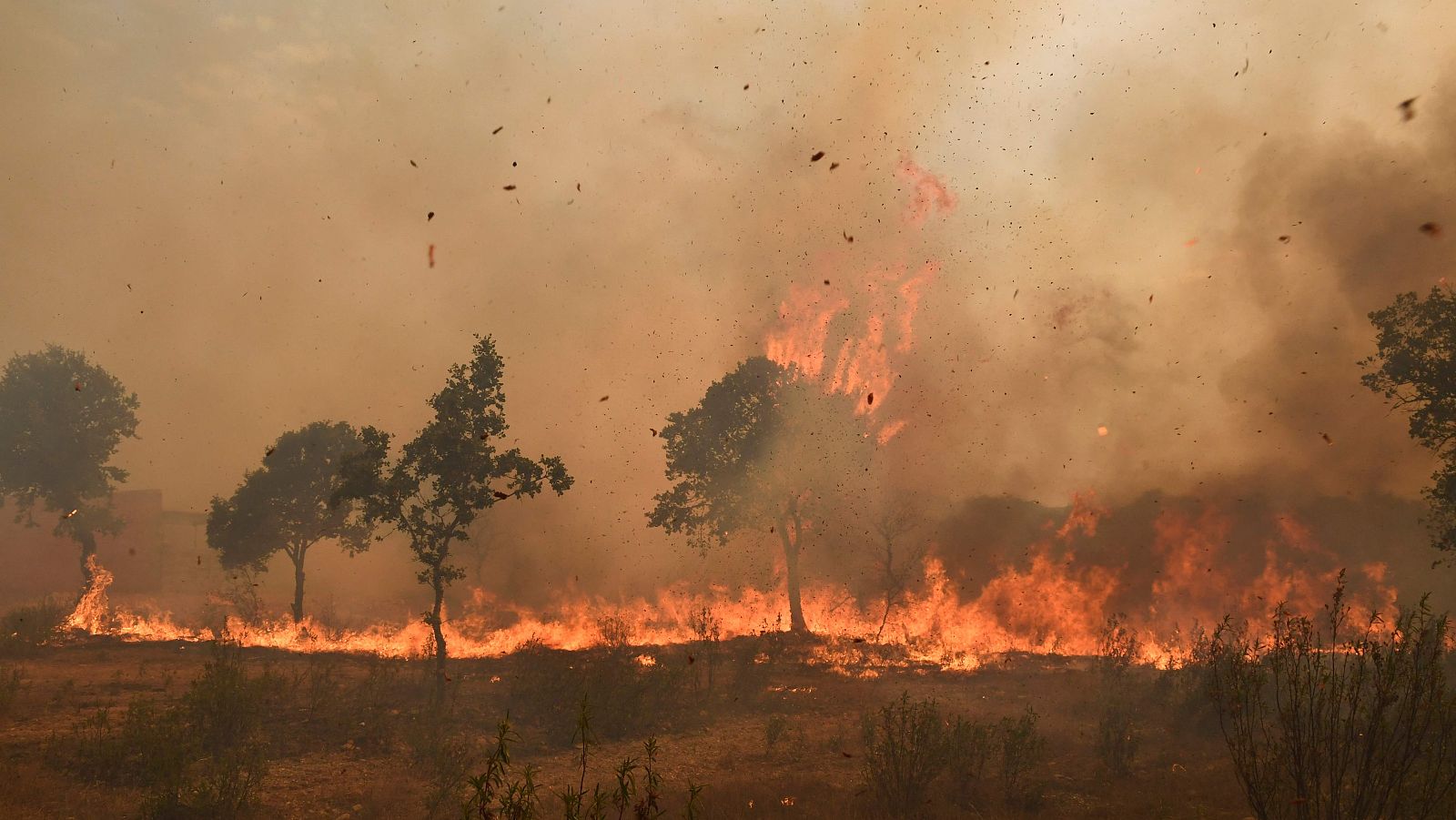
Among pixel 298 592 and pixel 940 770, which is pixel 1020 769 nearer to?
pixel 940 770

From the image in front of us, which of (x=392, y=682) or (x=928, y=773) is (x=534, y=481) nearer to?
(x=392, y=682)

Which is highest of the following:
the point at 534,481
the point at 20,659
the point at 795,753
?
the point at 534,481

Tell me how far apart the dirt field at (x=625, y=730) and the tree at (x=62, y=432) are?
20.6 meters

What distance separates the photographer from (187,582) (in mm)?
61875

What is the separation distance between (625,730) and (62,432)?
138 feet

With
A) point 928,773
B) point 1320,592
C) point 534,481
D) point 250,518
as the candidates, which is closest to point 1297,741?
point 928,773

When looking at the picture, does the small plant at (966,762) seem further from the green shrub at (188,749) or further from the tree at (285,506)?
the tree at (285,506)

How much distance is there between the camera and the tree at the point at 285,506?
1519 inches

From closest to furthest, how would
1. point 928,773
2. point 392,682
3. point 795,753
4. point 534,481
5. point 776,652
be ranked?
point 928,773 < point 795,753 < point 392,682 < point 534,481 < point 776,652

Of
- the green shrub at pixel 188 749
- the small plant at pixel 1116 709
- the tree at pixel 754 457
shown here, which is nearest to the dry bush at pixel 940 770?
the small plant at pixel 1116 709

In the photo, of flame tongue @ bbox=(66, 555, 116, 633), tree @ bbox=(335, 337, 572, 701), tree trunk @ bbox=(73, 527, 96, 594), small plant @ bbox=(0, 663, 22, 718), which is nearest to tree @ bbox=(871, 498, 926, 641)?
tree @ bbox=(335, 337, 572, 701)

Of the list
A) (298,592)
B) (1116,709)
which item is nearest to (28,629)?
(298,592)

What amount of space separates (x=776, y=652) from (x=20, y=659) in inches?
995

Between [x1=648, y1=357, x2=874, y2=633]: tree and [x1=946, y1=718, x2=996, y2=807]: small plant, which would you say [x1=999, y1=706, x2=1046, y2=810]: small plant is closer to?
[x1=946, y1=718, x2=996, y2=807]: small plant
